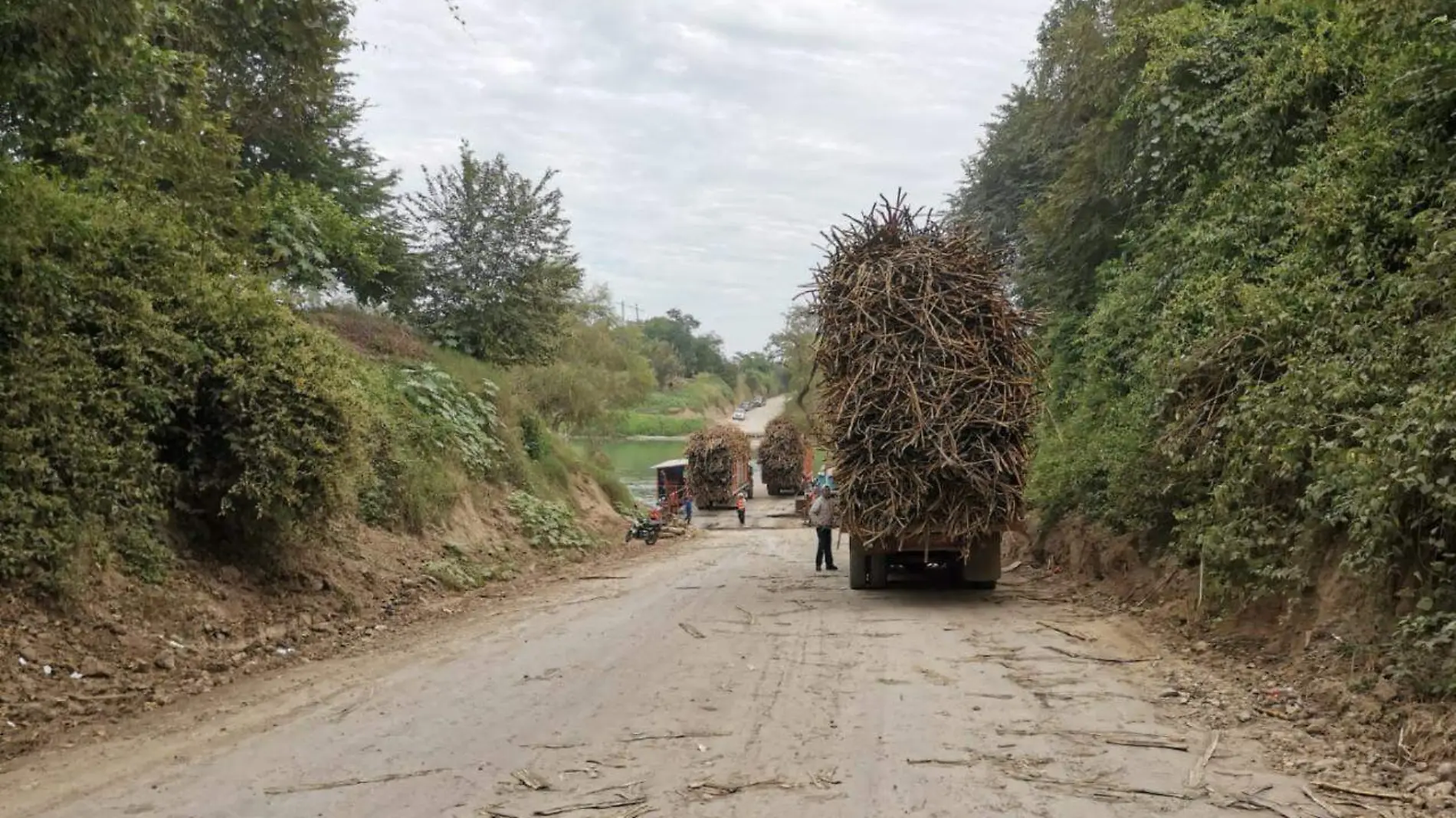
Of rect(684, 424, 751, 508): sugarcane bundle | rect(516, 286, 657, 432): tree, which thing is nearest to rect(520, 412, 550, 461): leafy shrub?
rect(516, 286, 657, 432): tree

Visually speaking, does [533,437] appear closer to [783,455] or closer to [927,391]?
[927,391]

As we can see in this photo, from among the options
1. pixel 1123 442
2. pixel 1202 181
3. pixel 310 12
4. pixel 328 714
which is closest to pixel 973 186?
pixel 1202 181

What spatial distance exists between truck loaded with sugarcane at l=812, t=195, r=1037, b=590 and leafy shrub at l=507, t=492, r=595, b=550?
25.5 feet

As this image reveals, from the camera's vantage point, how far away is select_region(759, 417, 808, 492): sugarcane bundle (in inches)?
1746

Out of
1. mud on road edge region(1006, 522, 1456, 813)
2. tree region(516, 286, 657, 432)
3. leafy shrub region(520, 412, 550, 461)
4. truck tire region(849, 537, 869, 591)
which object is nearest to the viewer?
mud on road edge region(1006, 522, 1456, 813)

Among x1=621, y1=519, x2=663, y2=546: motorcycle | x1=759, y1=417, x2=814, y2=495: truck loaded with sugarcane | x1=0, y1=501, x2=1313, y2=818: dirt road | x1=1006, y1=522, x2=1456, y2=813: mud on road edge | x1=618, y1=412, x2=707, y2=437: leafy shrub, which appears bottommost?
x1=621, y1=519, x2=663, y2=546: motorcycle

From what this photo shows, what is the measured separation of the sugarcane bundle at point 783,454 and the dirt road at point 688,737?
34.3 meters

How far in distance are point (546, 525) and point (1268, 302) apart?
546 inches

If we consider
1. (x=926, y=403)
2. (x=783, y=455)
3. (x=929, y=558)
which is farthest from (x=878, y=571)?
(x=783, y=455)

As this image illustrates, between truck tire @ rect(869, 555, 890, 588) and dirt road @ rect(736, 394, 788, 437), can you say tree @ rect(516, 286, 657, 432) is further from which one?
dirt road @ rect(736, 394, 788, 437)

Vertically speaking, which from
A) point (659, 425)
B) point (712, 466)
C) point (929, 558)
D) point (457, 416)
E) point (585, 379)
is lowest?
point (929, 558)

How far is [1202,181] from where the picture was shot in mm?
13477

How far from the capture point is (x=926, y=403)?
11.8 metres

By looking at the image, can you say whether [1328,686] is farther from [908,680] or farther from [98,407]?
[98,407]
